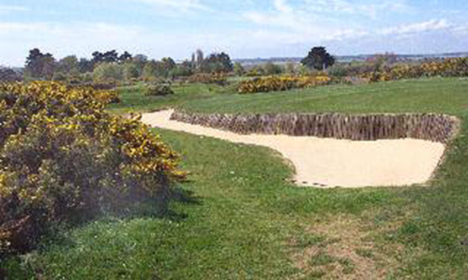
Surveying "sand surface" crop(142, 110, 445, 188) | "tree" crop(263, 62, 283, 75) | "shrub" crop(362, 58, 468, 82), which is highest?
"shrub" crop(362, 58, 468, 82)

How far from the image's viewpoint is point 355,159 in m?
24.4

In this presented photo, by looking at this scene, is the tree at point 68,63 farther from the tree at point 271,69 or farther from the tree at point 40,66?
the tree at point 271,69

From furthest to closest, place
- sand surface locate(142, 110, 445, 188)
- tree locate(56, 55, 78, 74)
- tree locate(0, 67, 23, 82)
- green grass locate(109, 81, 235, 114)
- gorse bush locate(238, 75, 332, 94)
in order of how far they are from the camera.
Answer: tree locate(56, 55, 78, 74), tree locate(0, 67, 23, 82), green grass locate(109, 81, 235, 114), gorse bush locate(238, 75, 332, 94), sand surface locate(142, 110, 445, 188)

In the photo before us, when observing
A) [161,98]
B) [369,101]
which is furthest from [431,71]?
[161,98]

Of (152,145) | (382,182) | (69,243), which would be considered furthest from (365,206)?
(69,243)

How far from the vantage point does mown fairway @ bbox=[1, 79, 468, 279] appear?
12047 millimetres

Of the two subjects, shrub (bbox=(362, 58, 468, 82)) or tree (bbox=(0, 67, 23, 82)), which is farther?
tree (bbox=(0, 67, 23, 82))

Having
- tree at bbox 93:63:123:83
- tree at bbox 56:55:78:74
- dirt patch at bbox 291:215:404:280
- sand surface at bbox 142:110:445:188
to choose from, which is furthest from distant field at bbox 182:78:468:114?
tree at bbox 56:55:78:74

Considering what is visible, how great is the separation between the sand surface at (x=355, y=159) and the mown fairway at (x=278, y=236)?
137 centimetres

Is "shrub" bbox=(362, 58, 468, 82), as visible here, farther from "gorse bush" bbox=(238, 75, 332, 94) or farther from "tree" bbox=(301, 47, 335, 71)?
"tree" bbox=(301, 47, 335, 71)

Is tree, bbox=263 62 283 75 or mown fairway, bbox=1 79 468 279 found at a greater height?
tree, bbox=263 62 283 75

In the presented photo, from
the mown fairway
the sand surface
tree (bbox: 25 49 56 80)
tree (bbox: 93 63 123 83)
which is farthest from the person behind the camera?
tree (bbox: 25 49 56 80)

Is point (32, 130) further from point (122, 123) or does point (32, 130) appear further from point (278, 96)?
point (278, 96)

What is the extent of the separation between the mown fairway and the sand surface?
53.8 inches
